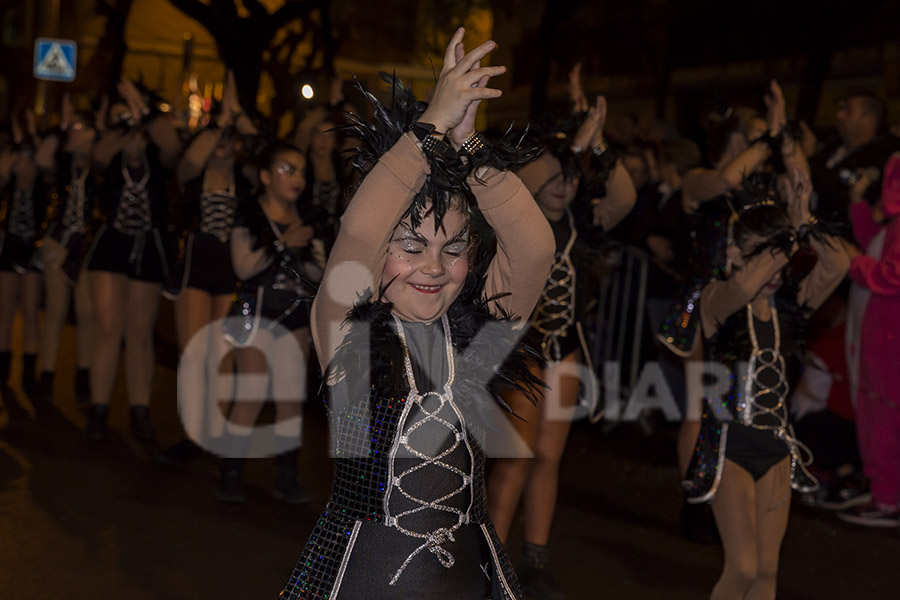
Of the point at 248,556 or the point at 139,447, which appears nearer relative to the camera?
the point at 248,556

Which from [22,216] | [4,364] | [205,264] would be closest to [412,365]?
[205,264]

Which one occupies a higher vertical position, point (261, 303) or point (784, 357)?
point (784, 357)

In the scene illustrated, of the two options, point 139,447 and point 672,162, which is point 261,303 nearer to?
point 139,447

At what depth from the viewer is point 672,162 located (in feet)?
30.1

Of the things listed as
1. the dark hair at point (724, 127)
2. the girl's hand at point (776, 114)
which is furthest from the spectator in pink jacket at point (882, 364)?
the girl's hand at point (776, 114)

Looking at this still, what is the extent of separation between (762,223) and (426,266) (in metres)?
2.21

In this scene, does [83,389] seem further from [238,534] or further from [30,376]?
[238,534]

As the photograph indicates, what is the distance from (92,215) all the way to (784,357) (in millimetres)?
5326

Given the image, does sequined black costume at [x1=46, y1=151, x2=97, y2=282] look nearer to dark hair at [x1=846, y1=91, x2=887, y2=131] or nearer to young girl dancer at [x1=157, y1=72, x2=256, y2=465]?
young girl dancer at [x1=157, y1=72, x2=256, y2=465]

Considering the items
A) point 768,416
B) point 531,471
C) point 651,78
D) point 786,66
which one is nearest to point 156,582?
point 531,471

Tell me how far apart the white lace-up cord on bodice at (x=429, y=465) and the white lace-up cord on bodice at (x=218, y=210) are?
4.14m

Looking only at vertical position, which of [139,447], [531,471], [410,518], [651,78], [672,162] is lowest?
[139,447]

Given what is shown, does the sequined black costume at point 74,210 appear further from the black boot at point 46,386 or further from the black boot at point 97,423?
the black boot at point 97,423

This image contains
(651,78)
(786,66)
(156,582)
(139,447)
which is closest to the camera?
(156,582)
